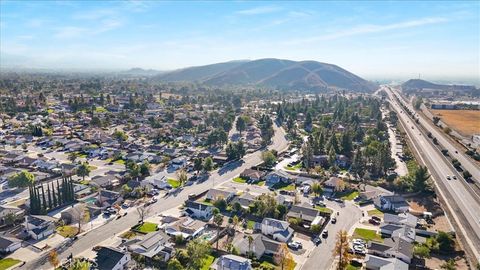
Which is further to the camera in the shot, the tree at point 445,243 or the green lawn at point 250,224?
the green lawn at point 250,224

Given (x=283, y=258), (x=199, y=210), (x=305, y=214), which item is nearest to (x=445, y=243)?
(x=305, y=214)

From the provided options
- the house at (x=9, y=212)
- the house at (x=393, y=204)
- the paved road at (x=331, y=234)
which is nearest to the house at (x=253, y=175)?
the paved road at (x=331, y=234)

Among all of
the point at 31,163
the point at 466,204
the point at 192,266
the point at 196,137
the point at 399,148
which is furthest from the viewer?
the point at 196,137

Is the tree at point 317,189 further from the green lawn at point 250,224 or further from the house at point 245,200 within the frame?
the green lawn at point 250,224

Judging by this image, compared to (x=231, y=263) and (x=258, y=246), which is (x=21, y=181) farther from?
(x=258, y=246)

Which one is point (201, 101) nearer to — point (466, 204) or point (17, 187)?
point (17, 187)

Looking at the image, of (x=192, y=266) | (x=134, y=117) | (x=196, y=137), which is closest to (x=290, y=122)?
(x=196, y=137)
